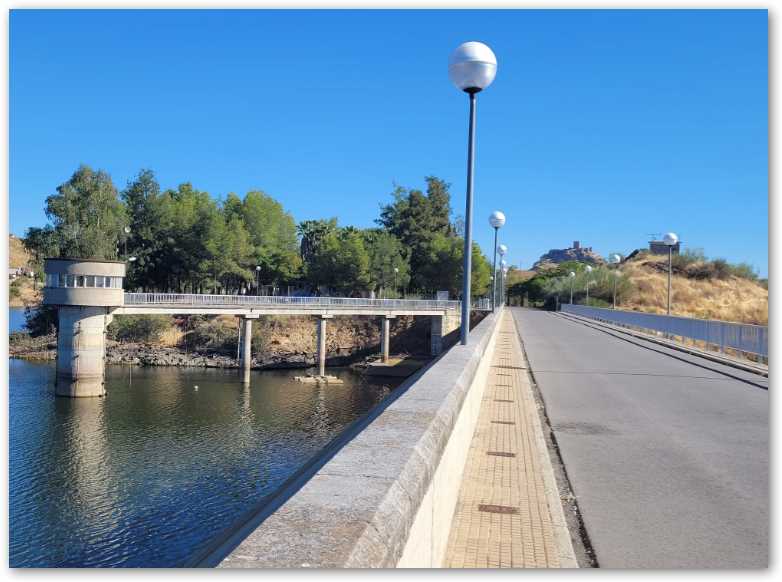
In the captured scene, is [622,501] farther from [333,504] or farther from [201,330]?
[201,330]

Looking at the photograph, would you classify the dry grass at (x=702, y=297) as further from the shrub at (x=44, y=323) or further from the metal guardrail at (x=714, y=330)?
the shrub at (x=44, y=323)

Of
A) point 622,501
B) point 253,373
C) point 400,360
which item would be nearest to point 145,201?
point 253,373

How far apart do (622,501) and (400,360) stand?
209ft

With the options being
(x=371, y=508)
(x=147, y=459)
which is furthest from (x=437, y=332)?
(x=371, y=508)

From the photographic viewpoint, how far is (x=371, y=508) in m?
2.98

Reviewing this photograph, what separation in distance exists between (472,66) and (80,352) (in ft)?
125

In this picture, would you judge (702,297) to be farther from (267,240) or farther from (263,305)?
(263,305)

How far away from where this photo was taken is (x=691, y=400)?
12617 mm

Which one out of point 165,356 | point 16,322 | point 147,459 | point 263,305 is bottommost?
point 147,459

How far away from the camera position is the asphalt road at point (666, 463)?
17.3ft

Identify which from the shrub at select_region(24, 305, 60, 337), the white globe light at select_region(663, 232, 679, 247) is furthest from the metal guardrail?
the shrub at select_region(24, 305, 60, 337)

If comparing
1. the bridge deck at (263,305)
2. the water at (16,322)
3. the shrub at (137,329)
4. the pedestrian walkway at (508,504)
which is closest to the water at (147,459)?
the bridge deck at (263,305)

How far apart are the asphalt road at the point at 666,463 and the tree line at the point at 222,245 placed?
61.0 meters

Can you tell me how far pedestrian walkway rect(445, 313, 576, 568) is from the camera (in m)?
5.06
